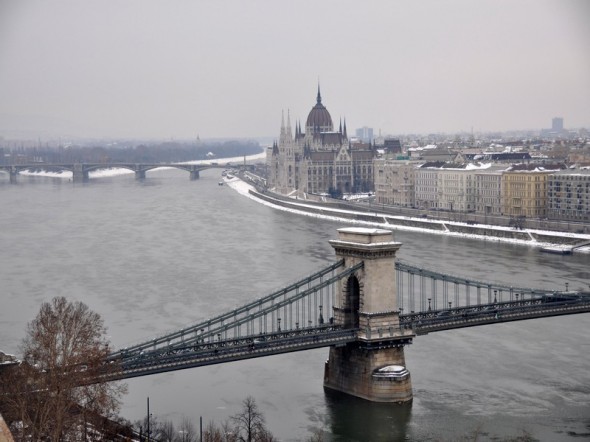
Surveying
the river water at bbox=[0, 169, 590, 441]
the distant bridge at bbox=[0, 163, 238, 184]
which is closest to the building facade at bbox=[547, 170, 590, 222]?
the river water at bbox=[0, 169, 590, 441]

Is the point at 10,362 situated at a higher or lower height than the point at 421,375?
higher

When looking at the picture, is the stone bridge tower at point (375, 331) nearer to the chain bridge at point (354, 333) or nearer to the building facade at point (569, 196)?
the chain bridge at point (354, 333)

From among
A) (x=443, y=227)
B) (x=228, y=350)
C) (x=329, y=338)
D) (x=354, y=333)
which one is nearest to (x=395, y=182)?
(x=443, y=227)

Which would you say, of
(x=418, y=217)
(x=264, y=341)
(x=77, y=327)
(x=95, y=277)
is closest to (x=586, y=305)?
(x=264, y=341)

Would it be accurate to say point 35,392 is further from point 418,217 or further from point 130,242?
point 418,217

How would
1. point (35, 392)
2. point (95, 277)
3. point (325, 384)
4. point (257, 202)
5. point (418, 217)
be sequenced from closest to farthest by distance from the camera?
point (35, 392)
point (325, 384)
point (95, 277)
point (418, 217)
point (257, 202)

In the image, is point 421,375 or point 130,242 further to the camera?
point 130,242
